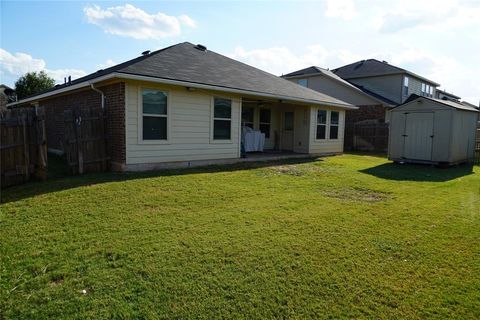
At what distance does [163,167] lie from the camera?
929 cm

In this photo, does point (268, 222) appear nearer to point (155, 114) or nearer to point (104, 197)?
point (104, 197)

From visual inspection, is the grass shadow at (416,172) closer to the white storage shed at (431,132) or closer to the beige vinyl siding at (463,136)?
the white storage shed at (431,132)

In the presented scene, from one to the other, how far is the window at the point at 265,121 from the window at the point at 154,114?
6891 millimetres

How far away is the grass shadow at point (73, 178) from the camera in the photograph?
6.29m

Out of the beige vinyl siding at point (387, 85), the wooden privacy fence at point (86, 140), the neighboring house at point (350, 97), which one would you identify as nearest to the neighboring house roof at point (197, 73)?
the wooden privacy fence at point (86, 140)

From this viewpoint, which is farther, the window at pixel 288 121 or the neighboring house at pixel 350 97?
the neighboring house at pixel 350 97

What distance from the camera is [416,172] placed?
1070cm

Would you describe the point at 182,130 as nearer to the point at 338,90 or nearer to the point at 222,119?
the point at 222,119

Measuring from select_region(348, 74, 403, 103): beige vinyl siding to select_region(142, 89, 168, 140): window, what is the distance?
20.1 m

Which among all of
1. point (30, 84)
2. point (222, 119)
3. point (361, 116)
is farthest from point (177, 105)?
point (30, 84)

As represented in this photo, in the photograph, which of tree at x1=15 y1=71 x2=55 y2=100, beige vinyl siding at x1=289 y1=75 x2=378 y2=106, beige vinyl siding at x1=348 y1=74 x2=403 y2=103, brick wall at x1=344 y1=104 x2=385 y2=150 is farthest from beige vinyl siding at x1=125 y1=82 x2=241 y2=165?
tree at x1=15 y1=71 x2=55 y2=100

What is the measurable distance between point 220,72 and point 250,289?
Result: 9.65 metres

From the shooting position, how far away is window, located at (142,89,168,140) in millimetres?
8820

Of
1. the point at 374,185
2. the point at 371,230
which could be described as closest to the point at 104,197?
the point at 371,230
